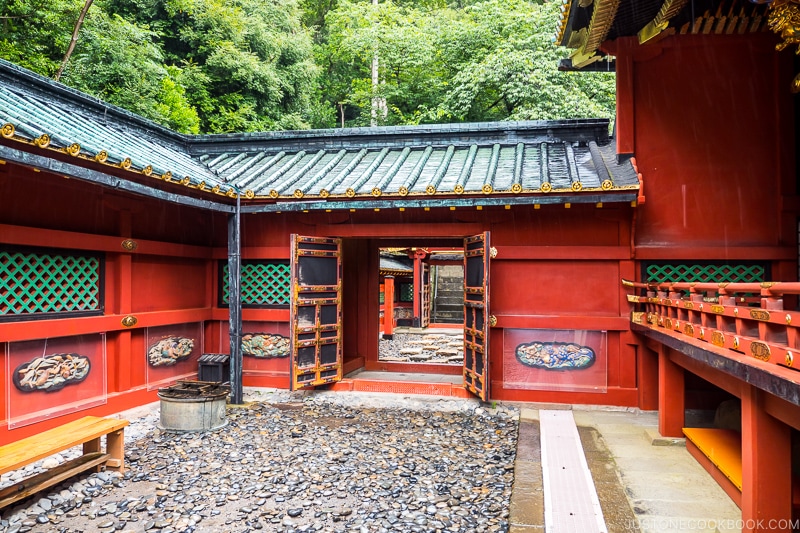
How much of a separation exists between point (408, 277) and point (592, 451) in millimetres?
15550

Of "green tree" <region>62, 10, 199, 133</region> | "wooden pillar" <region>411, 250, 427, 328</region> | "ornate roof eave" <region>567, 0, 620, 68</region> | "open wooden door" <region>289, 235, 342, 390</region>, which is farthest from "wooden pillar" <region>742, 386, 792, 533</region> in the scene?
"green tree" <region>62, 10, 199, 133</region>

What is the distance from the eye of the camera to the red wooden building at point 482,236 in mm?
6105

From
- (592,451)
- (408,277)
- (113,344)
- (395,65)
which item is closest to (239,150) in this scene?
(113,344)

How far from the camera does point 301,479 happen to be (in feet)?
15.9

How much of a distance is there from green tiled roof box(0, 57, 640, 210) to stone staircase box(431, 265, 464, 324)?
13.3m

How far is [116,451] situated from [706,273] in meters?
7.59

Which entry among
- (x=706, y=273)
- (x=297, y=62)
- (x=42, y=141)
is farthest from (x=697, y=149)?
(x=297, y=62)

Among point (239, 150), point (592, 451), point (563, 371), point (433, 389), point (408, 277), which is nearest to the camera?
point (592, 451)

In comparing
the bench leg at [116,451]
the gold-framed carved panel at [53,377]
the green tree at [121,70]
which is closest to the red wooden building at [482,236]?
the gold-framed carved panel at [53,377]

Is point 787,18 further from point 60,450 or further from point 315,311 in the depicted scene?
point 60,450

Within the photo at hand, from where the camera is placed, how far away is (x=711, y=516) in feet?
13.3

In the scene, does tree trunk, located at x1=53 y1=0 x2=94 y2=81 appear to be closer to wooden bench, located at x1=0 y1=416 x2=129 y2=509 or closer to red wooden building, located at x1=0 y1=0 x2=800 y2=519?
red wooden building, located at x1=0 y1=0 x2=800 y2=519

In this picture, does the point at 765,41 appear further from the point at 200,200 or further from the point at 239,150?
the point at 239,150

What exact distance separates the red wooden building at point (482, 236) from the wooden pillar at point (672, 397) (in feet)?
0.10
